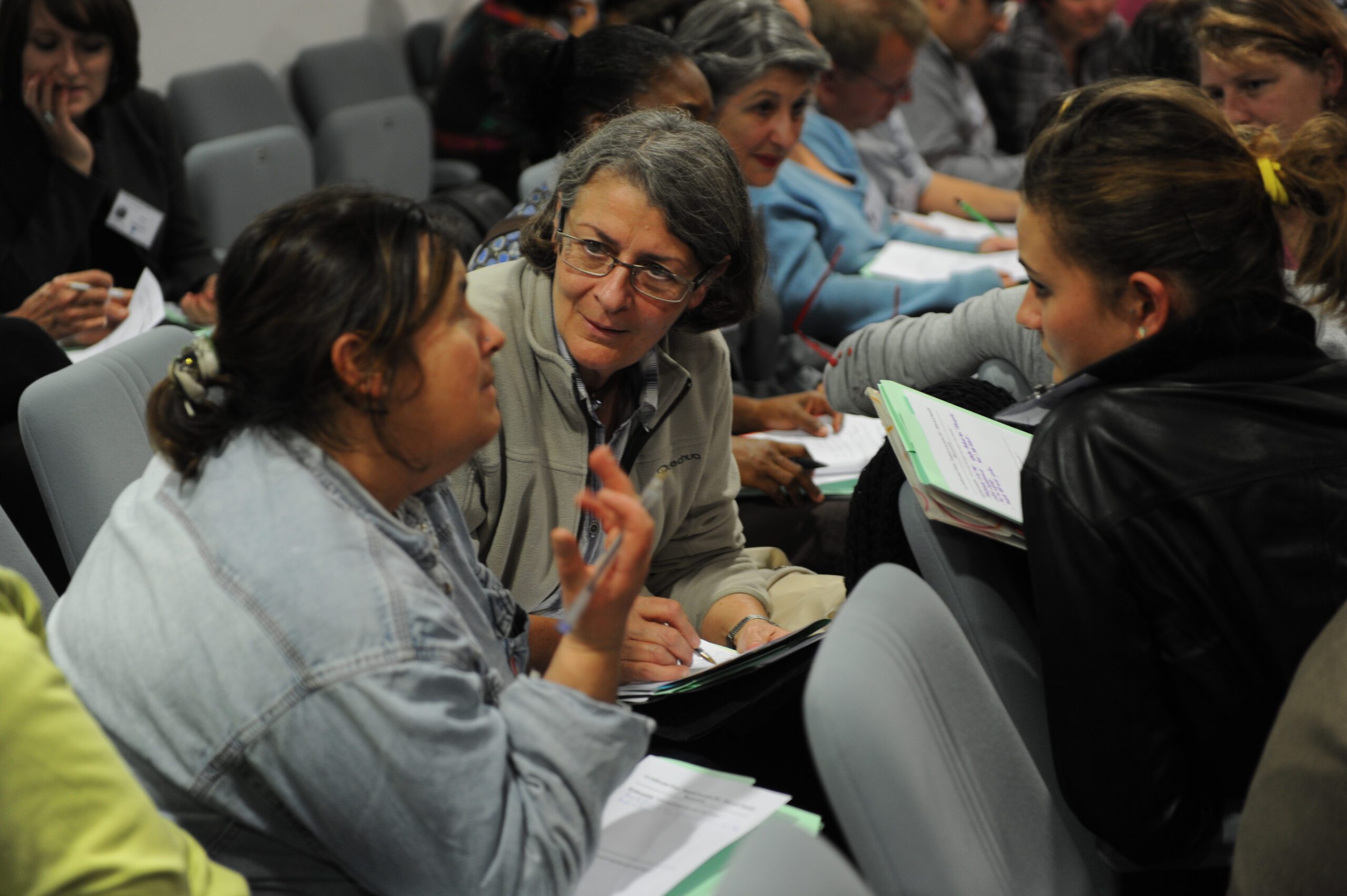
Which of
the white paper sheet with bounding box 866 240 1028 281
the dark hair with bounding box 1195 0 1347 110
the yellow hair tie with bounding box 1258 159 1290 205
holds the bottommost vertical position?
the white paper sheet with bounding box 866 240 1028 281

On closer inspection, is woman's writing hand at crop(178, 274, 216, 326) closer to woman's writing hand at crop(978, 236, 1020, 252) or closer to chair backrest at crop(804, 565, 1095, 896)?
woman's writing hand at crop(978, 236, 1020, 252)

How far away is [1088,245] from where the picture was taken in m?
1.36

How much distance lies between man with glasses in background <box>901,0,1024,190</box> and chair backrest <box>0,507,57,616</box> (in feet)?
11.7

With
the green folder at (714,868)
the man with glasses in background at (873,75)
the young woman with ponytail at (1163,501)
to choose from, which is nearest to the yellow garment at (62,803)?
the green folder at (714,868)

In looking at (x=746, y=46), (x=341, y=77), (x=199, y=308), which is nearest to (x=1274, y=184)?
(x=746, y=46)

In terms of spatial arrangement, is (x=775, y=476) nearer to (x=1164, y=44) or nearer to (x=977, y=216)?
(x=977, y=216)

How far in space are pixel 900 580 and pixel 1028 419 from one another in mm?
449

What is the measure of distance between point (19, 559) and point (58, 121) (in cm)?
178

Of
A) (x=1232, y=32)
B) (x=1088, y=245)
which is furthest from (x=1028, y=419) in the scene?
(x=1232, y=32)

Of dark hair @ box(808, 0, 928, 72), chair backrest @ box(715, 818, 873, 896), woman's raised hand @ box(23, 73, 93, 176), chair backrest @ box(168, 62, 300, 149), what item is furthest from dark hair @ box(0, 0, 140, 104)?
chair backrest @ box(715, 818, 873, 896)

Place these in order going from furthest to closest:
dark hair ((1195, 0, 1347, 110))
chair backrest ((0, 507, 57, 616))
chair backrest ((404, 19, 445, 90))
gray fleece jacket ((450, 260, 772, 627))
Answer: chair backrest ((404, 19, 445, 90)) < dark hair ((1195, 0, 1347, 110)) < gray fleece jacket ((450, 260, 772, 627)) < chair backrest ((0, 507, 57, 616))

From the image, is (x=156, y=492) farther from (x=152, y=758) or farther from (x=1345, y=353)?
(x=1345, y=353)

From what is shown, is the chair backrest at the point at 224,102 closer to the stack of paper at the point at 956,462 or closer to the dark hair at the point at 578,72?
the dark hair at the point at 578,72

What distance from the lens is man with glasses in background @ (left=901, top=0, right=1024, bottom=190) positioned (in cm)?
448
